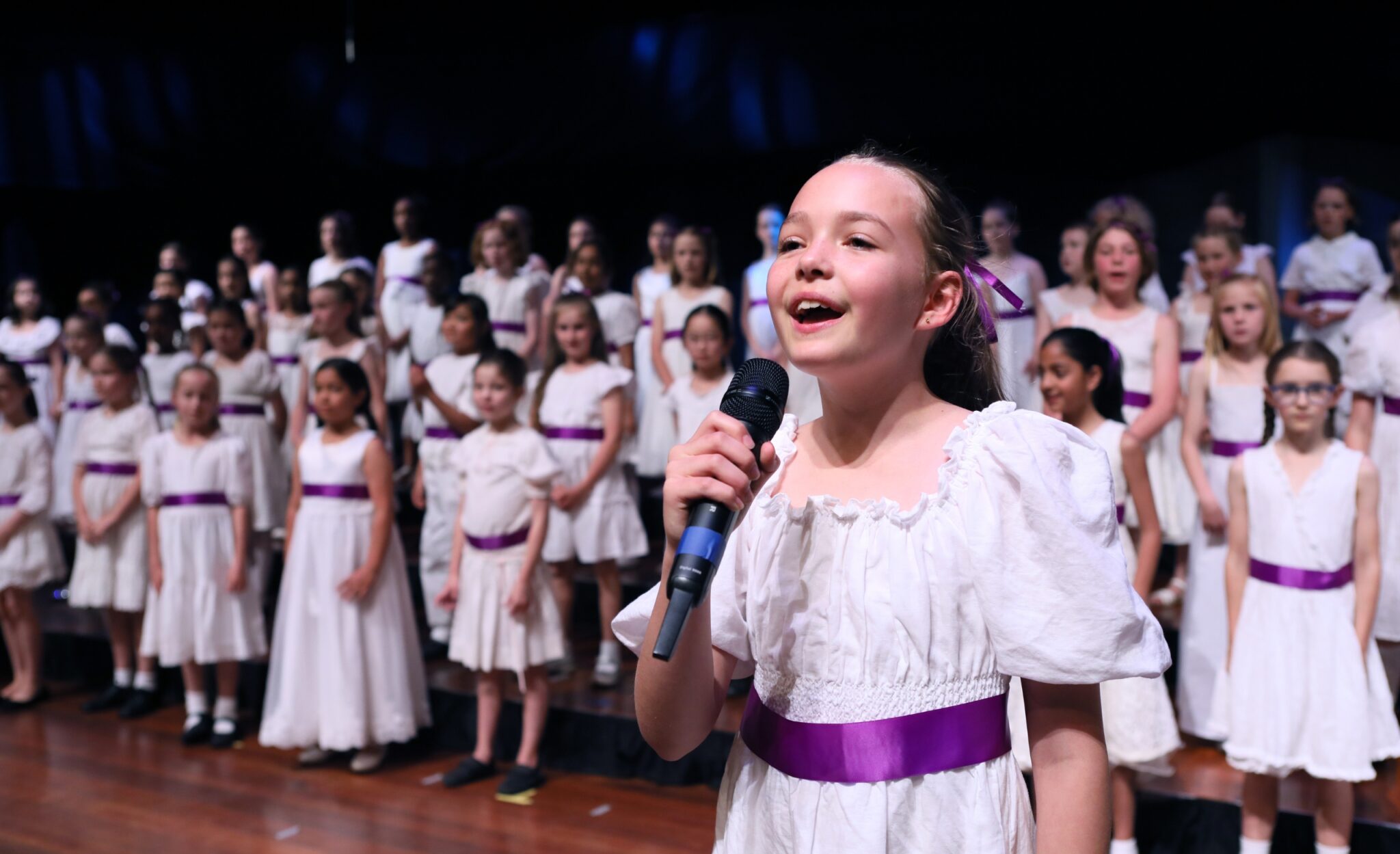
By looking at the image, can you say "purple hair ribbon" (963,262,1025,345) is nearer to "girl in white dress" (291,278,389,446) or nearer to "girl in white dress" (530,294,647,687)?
"girl in white dress" (530,294,647,687)

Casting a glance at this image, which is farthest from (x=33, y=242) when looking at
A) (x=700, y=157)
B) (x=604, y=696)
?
(x=604, y=696)

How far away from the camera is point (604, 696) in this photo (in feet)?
12.8

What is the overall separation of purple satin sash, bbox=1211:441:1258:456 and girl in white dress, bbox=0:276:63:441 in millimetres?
5597

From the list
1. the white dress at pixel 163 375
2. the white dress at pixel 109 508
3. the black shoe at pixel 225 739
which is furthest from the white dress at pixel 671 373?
the white dress at pixel 163 375

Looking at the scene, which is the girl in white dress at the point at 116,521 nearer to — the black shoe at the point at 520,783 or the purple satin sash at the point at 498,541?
the purple satin sash at the point at 498,541

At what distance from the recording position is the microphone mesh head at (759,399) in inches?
40.5

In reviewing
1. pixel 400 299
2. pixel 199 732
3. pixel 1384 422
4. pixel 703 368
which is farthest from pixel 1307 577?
pixel 400 299

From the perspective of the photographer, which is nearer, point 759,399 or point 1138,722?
point 759,399

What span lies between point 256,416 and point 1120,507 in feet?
11.9

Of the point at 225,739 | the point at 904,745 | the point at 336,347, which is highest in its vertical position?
the point at 336,347

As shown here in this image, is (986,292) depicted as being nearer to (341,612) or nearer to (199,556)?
(341,612)

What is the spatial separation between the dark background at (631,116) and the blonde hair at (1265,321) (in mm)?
1606

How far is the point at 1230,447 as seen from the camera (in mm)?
3564

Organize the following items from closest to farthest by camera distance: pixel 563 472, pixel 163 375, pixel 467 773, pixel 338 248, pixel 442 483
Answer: pixel 467 773 → pixel 563 472 → pixel 442 483 → pixel 163 375 → pixel 338 248
